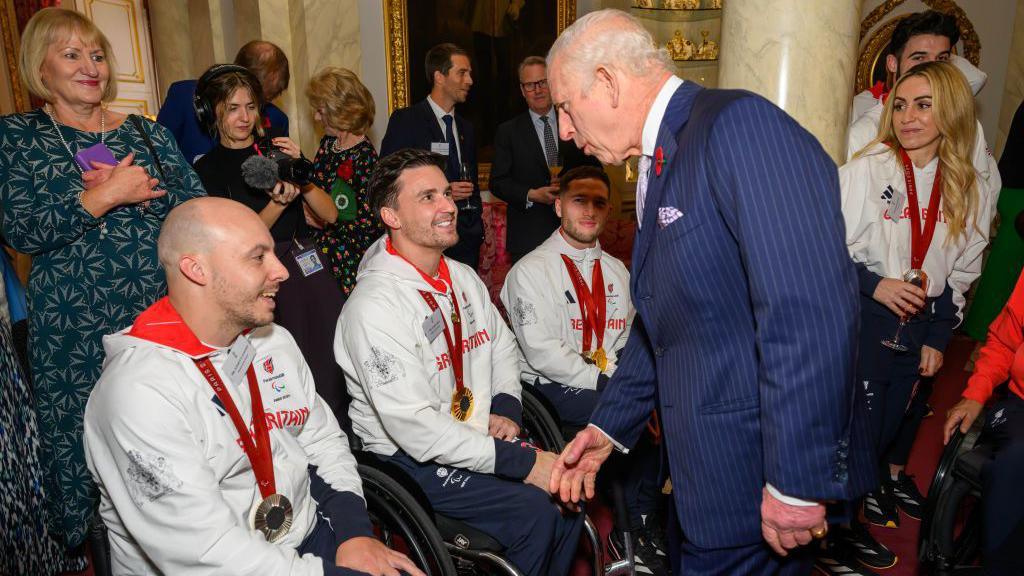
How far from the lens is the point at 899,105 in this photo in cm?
313

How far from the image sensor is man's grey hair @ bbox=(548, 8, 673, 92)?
1572 mm

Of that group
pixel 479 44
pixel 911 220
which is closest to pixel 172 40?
pixel 479 44

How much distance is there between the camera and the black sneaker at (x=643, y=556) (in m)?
3.04

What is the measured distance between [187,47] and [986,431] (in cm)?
658

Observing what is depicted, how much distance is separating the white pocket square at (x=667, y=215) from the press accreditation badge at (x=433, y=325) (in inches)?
46.5

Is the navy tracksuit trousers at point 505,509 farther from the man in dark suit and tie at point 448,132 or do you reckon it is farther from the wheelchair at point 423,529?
the man in dark suit and tie at point 448,132

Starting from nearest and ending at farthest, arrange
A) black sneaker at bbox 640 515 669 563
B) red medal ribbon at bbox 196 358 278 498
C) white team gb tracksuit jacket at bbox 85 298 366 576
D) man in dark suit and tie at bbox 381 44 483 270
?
white team gb tracksuit jacket at bbox 85 298 366 576 < red medal ribbon at bbox 196 358 278 498 < black sneaker at bbox 640 515 669 563 < man in dark suit and tie at bbox 381 44 483 270

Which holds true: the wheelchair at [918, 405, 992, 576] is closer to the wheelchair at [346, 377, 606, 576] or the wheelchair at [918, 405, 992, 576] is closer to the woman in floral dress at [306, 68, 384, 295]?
the wheelchair at [346, 377, 606, 576]

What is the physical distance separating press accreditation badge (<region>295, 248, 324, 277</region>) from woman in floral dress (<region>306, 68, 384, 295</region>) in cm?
78

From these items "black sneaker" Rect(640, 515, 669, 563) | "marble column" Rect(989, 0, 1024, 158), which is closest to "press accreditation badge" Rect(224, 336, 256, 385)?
"black sneaker" Rect(640, 515, 669, 563)

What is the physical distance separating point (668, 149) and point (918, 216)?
2.11 meters

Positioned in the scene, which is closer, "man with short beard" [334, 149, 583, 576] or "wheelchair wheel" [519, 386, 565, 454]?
"man with short beard" [334, 149, 583, 576]

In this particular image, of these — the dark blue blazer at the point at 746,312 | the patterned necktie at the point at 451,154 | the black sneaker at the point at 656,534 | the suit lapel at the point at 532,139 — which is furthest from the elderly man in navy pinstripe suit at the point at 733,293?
the suit lapel at the point at 532,139

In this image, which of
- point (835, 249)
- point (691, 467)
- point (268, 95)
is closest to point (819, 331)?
point (835, 249)
